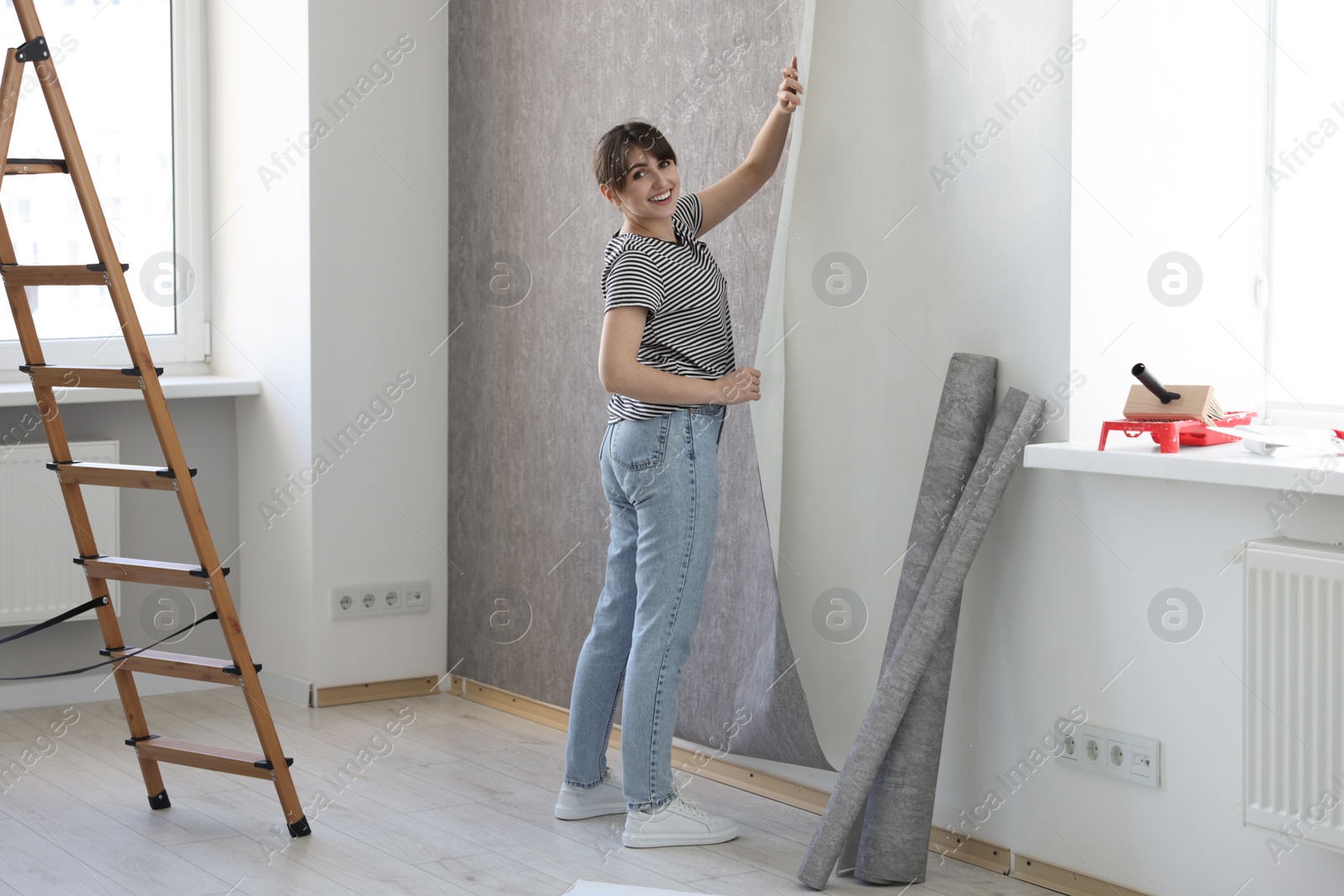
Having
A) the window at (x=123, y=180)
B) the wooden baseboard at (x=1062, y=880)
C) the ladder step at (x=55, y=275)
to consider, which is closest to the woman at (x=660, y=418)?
the wooden baseboard at (x=1062, y=880)

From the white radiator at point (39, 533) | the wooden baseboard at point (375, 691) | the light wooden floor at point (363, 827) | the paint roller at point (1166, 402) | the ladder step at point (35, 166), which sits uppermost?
the ladder step at point (35, 166)

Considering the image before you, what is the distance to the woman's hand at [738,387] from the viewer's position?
281 centimetres

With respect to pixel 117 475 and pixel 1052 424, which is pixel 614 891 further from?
pixel 117 475

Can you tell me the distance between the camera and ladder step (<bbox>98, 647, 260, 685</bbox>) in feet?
9.52

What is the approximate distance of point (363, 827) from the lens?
3020 mm

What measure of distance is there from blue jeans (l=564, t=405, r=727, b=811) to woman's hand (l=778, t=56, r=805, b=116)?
2.06ft

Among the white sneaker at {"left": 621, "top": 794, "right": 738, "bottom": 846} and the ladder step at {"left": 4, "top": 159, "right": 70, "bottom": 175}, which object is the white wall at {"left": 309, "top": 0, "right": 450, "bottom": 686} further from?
the white sneaker at {"left": 621, "top": 794, "right": 738, "bottom": 846}

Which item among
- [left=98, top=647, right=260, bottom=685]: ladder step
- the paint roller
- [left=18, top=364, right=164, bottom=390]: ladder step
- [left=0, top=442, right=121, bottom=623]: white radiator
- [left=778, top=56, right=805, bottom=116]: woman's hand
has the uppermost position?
[left=778, top=56, right=805, bottom=116]: woman's hand

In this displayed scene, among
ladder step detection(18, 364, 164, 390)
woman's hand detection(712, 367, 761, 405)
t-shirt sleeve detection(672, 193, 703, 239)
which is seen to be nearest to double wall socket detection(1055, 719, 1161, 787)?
woman's hand detection(712, 367, 761, 405)

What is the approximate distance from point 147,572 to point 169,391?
4.04 ft

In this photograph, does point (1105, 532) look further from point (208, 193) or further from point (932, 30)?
point (208, 193)

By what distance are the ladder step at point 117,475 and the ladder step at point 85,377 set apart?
0.55 feet

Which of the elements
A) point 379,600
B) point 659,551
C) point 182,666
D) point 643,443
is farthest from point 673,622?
point 379,600

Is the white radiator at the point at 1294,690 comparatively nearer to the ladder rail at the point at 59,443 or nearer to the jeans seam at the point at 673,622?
the jeans seam at the point at 673,622
